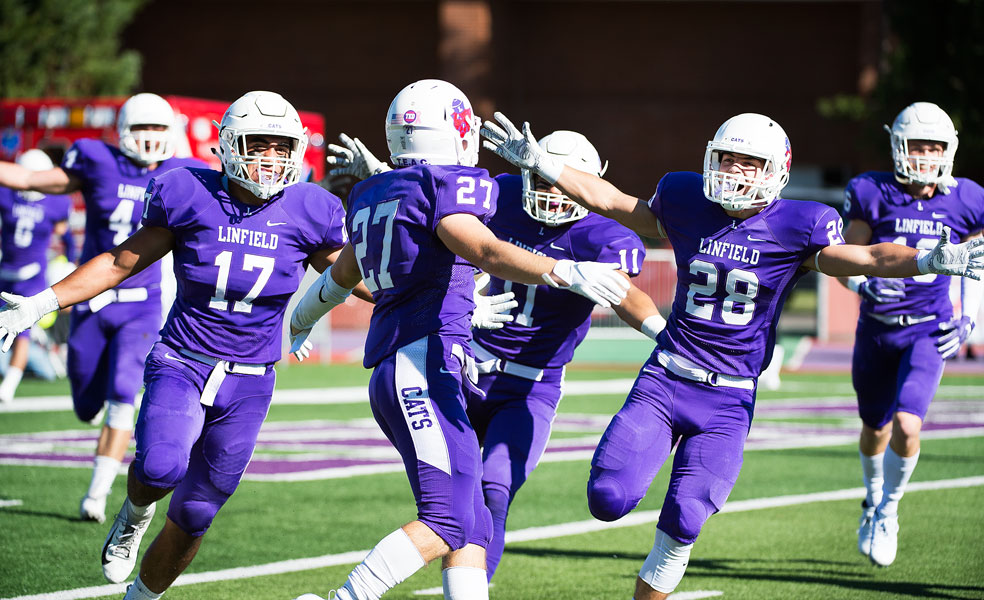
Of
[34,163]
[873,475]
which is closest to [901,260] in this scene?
[873,475]

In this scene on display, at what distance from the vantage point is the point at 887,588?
5.69 m

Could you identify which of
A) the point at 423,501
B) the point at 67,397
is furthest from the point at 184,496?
the point at 67,397

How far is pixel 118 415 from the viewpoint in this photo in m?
6.68

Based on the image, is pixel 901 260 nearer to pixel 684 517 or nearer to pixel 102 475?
pixel 684 517

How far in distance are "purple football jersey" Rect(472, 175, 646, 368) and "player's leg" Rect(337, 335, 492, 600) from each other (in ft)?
3.49

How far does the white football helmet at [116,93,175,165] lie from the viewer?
269 inches

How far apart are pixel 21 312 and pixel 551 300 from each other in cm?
209

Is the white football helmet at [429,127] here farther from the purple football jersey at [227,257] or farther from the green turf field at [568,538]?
the green turf field at [568,538]

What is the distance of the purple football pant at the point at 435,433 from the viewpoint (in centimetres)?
399

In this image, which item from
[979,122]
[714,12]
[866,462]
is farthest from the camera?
[714,12]

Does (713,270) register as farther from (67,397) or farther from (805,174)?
(805,174)

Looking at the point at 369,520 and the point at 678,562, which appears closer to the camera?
the point at 678,562

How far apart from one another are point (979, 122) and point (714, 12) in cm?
748

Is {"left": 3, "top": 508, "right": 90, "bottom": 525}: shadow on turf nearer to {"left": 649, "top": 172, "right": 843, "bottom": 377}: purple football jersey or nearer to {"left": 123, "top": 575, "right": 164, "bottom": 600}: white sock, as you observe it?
{"left": 123, "top": 575, "right": 164, "bottom": 600}: white sock
